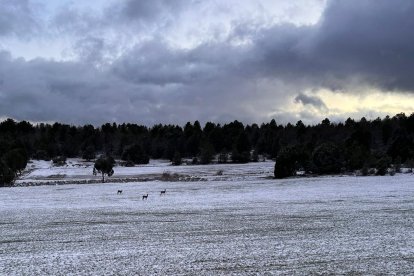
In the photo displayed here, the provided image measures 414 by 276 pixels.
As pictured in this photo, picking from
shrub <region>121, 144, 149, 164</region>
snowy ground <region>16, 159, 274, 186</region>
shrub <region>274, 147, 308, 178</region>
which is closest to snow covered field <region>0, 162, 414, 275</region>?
shrub <region>274, 147, 308, 178</region>

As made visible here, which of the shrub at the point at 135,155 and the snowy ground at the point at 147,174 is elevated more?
the shrub at the point at 135,155

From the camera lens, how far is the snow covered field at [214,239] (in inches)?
801

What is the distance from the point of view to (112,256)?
23172 millimetres

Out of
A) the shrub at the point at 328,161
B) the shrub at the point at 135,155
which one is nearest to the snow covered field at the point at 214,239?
the shrub at the point at 328,161

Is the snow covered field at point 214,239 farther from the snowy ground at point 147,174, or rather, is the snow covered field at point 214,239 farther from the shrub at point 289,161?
the snowy ground at point 147,174

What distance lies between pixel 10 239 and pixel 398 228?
78.4 feet

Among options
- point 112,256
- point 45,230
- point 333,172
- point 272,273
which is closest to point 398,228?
point 272,273

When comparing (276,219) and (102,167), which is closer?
(276,219)

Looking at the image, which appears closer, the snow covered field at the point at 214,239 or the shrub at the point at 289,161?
the snow covered field at the point at 214,239

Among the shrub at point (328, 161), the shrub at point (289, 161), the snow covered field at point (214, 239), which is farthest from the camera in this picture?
the shrub at point (328, 161)

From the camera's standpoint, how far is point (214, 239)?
27.4 meters

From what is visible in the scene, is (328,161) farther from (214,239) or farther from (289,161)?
(214,239)

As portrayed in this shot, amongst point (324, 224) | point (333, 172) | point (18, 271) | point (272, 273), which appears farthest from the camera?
point (333, 172)

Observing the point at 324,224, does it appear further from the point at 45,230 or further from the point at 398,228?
the point at 45,230
